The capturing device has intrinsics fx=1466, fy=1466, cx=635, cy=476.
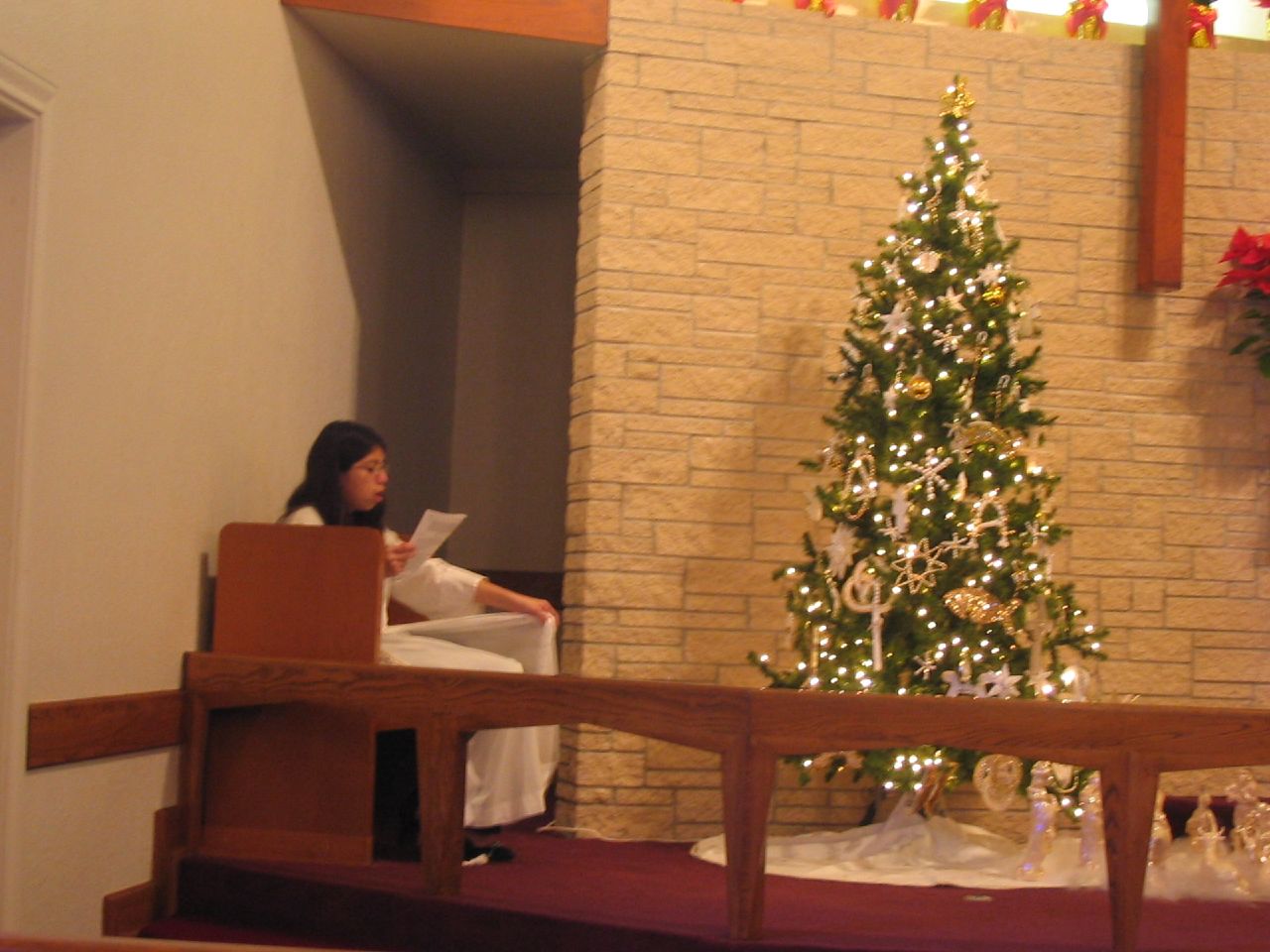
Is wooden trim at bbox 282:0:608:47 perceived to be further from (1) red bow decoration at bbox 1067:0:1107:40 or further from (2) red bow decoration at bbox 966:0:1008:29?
(1) red bow decoration at bbox 1067:0:1107:40

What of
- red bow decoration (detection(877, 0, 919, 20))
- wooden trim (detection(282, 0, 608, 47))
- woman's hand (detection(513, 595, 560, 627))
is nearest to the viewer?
woman's hand (detection(513, 595, 560, 627))

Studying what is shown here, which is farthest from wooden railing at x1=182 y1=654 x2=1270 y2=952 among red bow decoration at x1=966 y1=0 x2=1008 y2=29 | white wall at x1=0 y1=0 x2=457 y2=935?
red bow decoration at x1=966 y1=0 x2=1008 y2=29

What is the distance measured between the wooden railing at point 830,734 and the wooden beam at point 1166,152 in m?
2.54

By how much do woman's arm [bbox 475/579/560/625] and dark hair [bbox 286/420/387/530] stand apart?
0.52m

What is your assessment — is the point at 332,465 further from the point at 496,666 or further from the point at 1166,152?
the point at 1166,152

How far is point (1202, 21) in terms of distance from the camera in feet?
19.0

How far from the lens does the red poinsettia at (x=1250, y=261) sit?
17.9 ft

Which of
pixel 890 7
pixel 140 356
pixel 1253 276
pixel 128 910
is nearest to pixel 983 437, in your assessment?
pixel 1253 276

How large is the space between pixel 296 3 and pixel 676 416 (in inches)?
77.9

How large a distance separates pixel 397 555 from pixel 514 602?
48cm

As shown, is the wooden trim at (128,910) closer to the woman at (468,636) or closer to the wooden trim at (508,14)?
the woman at (468,636)

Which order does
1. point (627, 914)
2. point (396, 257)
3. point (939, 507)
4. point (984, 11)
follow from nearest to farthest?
point (627, 914), point (939, 507), point (984, 11), point (396, 257)

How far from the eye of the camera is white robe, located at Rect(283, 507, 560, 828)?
14.8 ft

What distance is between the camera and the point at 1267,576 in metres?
5.59
